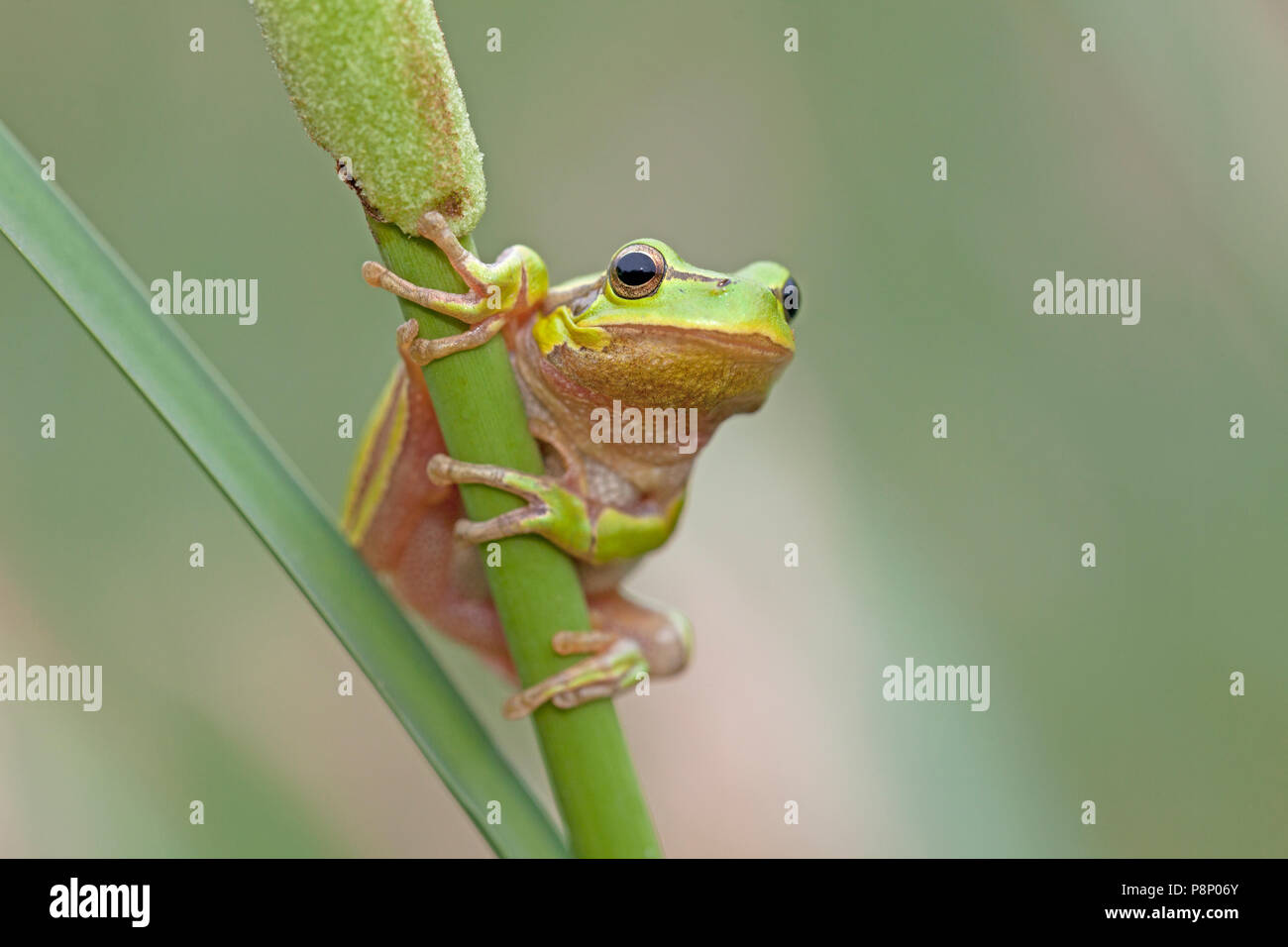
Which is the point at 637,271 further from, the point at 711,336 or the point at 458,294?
the point at 458,294

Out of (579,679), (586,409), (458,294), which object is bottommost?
(579,679)

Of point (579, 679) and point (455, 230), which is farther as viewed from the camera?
point (579, 679)

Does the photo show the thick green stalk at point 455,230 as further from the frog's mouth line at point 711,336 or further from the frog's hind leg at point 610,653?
the frog's mouth line at point 711,336

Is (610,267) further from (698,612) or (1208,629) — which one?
(1208,629)

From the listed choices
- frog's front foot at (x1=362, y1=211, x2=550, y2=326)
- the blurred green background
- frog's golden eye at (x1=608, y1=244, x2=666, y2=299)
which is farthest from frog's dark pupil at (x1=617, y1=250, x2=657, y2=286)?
the blurred green background

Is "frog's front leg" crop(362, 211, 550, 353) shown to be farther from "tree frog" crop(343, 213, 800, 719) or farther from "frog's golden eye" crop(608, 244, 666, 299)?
"frog's golden eye" crop(608, 244, 666, 299)

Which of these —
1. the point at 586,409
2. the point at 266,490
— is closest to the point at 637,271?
the point at 586,409
